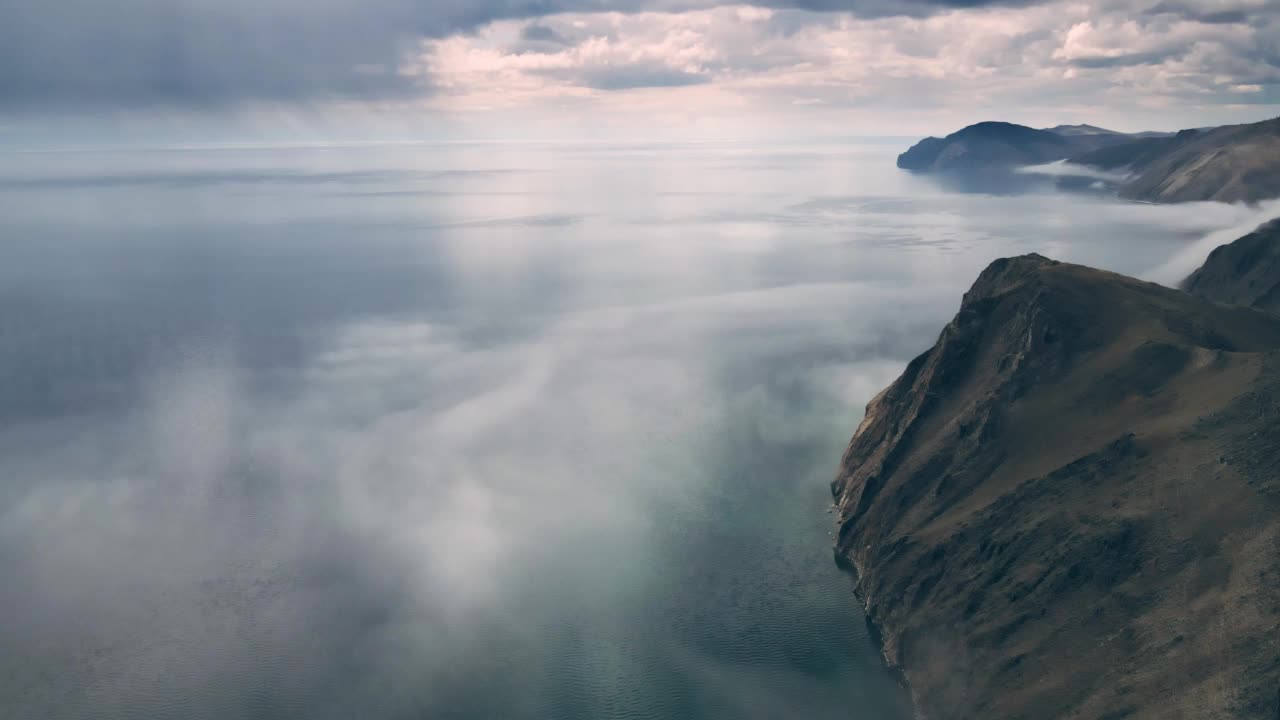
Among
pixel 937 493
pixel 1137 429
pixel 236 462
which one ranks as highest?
pixel 1137 429

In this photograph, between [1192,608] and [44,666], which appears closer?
[1192,608]

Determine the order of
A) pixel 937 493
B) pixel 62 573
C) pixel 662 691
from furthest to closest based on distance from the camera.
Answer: pixel 62 573
pixel 937 493
pixel 662 691

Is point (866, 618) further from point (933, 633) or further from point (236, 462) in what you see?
point (236, 462)

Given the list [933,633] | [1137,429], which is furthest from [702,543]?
[1137,429]

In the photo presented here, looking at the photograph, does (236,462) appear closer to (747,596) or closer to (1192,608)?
(747,596)

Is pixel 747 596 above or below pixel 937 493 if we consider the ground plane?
below

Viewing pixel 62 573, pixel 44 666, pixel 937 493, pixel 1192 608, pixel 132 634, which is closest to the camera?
pixel 1192 608
